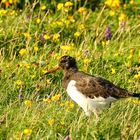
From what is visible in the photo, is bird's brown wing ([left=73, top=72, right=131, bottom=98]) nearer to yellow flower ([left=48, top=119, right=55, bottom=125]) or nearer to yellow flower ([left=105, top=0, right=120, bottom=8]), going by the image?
yellow flower ([left=48, top=119, right=55, bottom=125])

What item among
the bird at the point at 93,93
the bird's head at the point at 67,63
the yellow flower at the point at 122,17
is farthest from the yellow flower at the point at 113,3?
the bird at the point at 93,93

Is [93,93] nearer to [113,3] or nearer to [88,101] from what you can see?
[88,101]

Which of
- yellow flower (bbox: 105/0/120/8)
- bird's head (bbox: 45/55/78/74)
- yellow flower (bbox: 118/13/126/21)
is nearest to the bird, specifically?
bird's head (bbox: 45/55/78/74)

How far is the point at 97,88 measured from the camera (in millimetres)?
8016

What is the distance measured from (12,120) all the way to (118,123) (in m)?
1.19

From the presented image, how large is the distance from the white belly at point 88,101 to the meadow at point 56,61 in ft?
0.32

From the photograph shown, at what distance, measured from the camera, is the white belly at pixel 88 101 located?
7.96 metres

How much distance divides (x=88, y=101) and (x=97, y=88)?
19cm

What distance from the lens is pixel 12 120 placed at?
767 centimetres

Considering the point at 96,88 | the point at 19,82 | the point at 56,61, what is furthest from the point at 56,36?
the point at 96,88

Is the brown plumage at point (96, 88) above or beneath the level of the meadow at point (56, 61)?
above

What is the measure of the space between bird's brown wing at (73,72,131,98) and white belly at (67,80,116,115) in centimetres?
4

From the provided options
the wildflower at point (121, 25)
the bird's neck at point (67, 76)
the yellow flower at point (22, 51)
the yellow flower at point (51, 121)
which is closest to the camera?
the yellow flower at point (51, 121)

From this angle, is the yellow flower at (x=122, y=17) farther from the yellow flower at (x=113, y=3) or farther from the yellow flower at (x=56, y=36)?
the yellow flower at (x=56, y=36)
